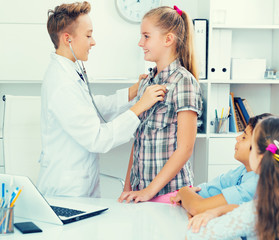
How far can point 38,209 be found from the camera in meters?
1.34

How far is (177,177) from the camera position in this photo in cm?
179

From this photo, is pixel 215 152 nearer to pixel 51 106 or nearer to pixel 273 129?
pixel 51 106

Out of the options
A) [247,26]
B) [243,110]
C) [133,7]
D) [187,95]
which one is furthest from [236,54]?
[187,95]

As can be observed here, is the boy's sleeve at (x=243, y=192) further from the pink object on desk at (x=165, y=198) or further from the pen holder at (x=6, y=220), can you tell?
the pen holder at (x=6, y=220)

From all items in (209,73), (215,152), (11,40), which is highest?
(11,40)

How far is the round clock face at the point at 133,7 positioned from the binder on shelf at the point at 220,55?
1.58 ft

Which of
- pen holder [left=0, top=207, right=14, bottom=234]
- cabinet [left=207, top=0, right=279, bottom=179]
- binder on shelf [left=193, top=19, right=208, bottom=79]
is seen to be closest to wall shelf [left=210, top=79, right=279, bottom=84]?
cabinet [left=207, top=0, right=279, bottom=179]

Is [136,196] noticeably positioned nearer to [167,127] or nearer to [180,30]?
[167,127]

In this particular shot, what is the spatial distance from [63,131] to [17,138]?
1.76 feet

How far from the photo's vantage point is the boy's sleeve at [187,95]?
174cm

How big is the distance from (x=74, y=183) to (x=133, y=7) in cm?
167

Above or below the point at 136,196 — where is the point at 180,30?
above

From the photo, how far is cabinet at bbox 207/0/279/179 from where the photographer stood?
292 centimetres

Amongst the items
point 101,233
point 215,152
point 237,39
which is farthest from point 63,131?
point 237,39
